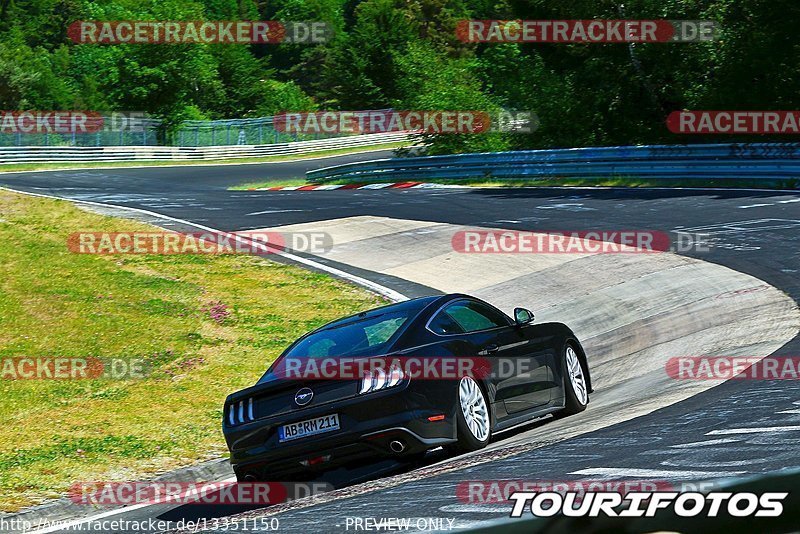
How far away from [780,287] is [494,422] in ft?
21.7

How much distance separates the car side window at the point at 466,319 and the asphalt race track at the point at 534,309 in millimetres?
929

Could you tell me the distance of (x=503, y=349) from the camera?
29.8 ft

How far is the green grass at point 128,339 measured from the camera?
1007 centimetres

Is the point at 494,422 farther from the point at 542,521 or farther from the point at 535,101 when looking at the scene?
the point at 535,101

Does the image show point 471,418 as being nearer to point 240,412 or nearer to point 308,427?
point 308,427

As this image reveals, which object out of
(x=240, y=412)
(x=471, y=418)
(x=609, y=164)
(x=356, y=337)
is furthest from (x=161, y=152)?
(x=471, y=418)

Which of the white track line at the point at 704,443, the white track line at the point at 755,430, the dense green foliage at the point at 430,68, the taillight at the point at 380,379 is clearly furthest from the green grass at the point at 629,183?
the white track line at the point at 704,443

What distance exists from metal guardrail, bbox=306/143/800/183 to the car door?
16510 mm

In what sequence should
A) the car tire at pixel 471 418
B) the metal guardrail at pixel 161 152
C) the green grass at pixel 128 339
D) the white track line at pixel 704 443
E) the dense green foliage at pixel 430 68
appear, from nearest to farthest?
the white track line at pixel 704 443
the car tire at pixel 471 418
the green grass at pixel 128 339
the dense green foliage at pixel 430 68
the metal guardrail at pixel 161 152

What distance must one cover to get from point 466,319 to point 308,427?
1.92 m

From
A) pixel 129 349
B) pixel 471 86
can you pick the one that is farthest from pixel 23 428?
pixel 471 86

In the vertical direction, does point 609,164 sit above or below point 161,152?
below

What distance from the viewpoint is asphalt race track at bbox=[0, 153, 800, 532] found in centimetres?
592

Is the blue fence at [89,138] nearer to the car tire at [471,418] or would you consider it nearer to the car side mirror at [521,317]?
the car side mirror at [521,317]
